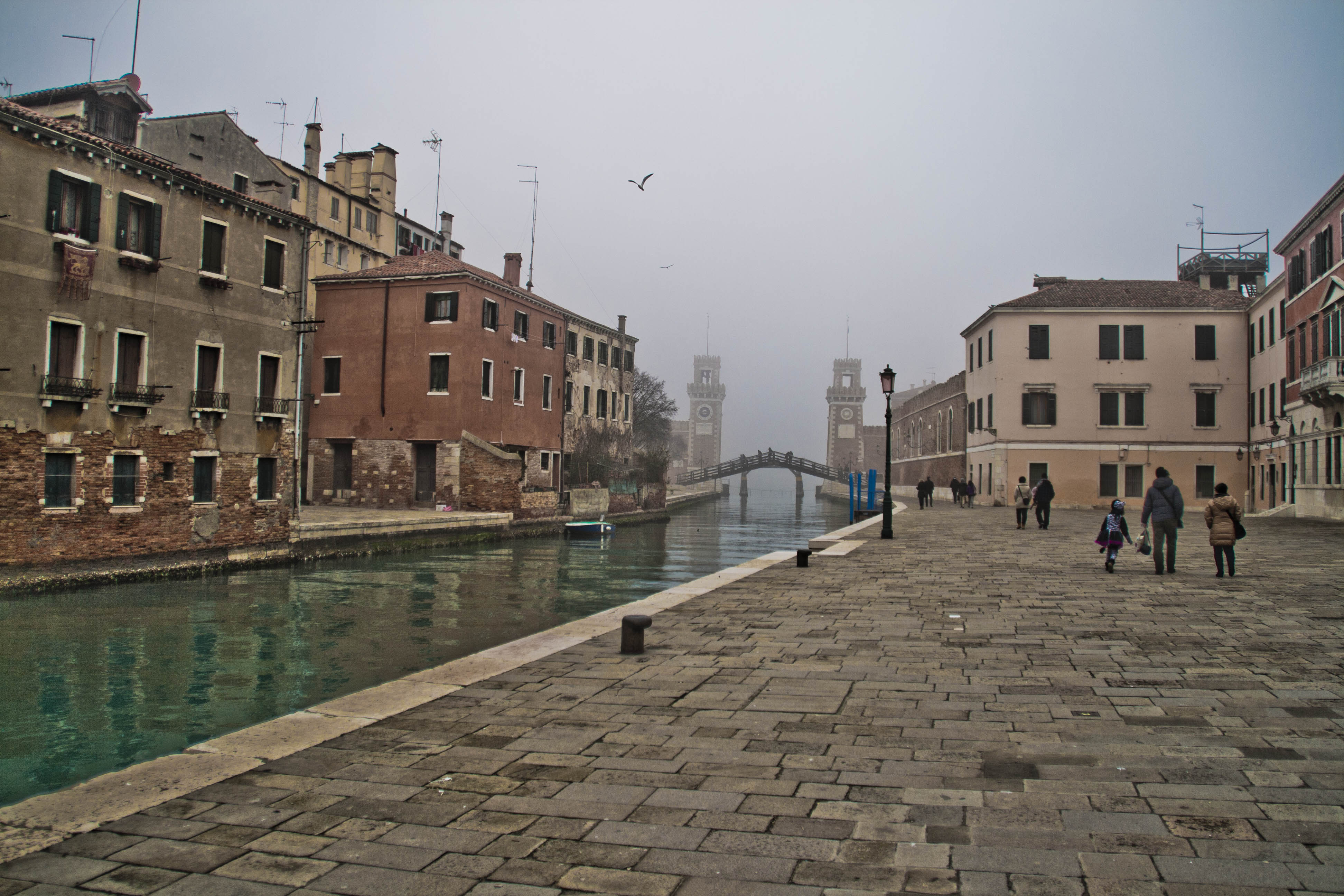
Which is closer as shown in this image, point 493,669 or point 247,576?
point 493,669

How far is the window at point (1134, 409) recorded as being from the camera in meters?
35.9

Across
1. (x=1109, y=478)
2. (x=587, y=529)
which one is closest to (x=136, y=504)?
(x=587, y=529)

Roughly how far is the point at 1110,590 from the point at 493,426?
24130mm

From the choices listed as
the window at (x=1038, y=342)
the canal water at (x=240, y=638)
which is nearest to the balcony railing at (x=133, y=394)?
the canal water at (x=240, y=638)

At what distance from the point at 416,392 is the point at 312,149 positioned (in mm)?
12431

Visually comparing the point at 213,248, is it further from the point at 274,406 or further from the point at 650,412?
the point at 650,412

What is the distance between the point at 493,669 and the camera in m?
6.04

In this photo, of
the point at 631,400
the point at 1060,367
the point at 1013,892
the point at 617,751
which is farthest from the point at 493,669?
the point at 631,400

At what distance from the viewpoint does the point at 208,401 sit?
18969 millimetres

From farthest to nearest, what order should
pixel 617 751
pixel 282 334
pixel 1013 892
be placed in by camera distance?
pixel 282 334 < pixel 617 751 < pixel 1013 892

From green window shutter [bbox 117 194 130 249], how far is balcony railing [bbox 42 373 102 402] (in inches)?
110

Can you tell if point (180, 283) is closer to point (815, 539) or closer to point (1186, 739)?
point (815, 539)

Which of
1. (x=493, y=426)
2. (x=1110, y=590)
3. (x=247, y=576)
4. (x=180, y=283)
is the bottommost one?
(x=247, y=576)

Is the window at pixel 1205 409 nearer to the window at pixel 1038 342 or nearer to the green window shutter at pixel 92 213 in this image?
the window at pixel 1038 342
